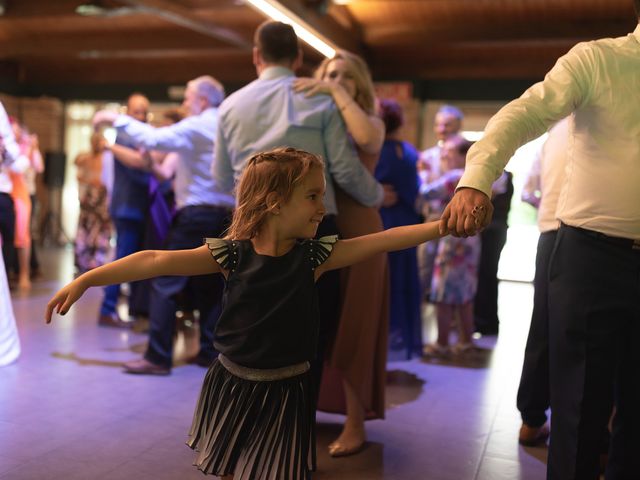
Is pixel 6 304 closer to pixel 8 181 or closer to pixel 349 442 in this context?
pixel 8 181

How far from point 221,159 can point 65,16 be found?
25.4ft

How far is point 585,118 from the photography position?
5.84 ft

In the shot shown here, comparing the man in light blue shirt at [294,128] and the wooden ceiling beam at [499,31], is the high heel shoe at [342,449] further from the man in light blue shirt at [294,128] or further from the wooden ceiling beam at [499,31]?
the wooden ceiling beam at [499,31]

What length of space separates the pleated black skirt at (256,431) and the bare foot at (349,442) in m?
0.87

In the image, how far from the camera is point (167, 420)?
3000mm

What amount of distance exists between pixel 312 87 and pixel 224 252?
111 cm

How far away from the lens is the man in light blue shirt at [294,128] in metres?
2.65

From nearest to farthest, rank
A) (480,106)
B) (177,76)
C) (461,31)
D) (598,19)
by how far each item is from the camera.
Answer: (598,19) → (461,31) → (480,106) → (177,76)

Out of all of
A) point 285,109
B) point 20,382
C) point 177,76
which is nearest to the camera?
point 285,109

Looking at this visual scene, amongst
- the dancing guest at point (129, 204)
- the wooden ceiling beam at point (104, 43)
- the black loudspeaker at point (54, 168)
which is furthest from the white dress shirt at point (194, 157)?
the black loudspeaker at point (54, 168)

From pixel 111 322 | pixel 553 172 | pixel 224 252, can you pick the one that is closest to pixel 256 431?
pixel 224 252

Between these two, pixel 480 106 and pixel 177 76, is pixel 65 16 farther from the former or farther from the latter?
pixel 480 106

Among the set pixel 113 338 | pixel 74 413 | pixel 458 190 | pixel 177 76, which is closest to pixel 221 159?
pixel 74 413

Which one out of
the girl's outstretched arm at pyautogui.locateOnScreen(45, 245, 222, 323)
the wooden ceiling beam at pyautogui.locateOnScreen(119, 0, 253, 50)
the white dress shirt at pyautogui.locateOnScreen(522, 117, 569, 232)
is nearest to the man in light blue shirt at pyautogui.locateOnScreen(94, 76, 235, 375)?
the white dress shirt at pyautogui.locateOnScreen(522, 117, 569, 232)
